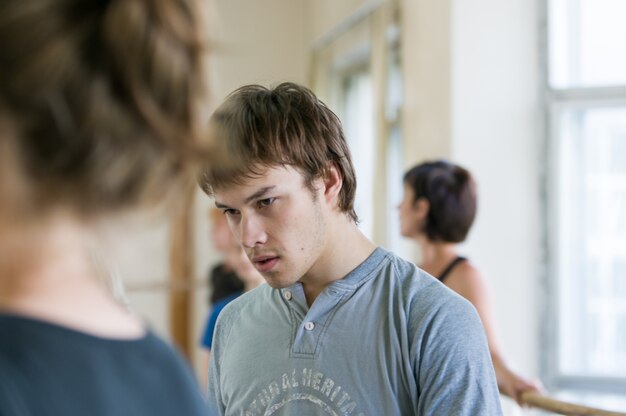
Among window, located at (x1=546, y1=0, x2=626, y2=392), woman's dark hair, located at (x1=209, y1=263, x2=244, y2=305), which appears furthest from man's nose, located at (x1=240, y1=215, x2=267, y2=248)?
window, located at (x1=546, y1=0, x2=626, y2=392)

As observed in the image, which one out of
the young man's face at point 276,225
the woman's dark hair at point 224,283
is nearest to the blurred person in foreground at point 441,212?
the woman's dark hair at point 224,283

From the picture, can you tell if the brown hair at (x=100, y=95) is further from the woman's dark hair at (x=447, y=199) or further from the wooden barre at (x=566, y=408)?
the woman's dark hair at (x=447, y=199)

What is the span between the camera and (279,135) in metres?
1.90

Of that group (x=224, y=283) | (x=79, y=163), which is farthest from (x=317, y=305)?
(x=224, y=283)

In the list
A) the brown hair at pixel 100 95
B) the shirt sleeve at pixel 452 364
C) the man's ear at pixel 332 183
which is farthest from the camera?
the man's ear at pixel 332 183

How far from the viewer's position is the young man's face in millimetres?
1875

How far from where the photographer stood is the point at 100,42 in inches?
28.8

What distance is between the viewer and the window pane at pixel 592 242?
495cm

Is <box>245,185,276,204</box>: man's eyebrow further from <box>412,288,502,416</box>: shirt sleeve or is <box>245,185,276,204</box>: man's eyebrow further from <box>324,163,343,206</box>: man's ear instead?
<box>412,288,502,416</box>: shirt sleeve

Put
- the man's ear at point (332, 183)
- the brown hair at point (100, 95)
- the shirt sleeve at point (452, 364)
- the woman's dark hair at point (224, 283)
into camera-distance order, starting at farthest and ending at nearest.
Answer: the woman's dark hair at point (224, 283), the man's ear at point (332, 183), the shirt sleeve at point (452, 364), the brown hair at point (100, 95)

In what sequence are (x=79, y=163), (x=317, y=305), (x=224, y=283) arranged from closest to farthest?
(x=79, y=163) → (x=317, y=305) → (x=224, y=283)

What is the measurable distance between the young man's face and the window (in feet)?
10.6

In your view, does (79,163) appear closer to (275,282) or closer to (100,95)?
(100,95)

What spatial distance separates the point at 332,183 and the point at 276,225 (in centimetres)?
16
